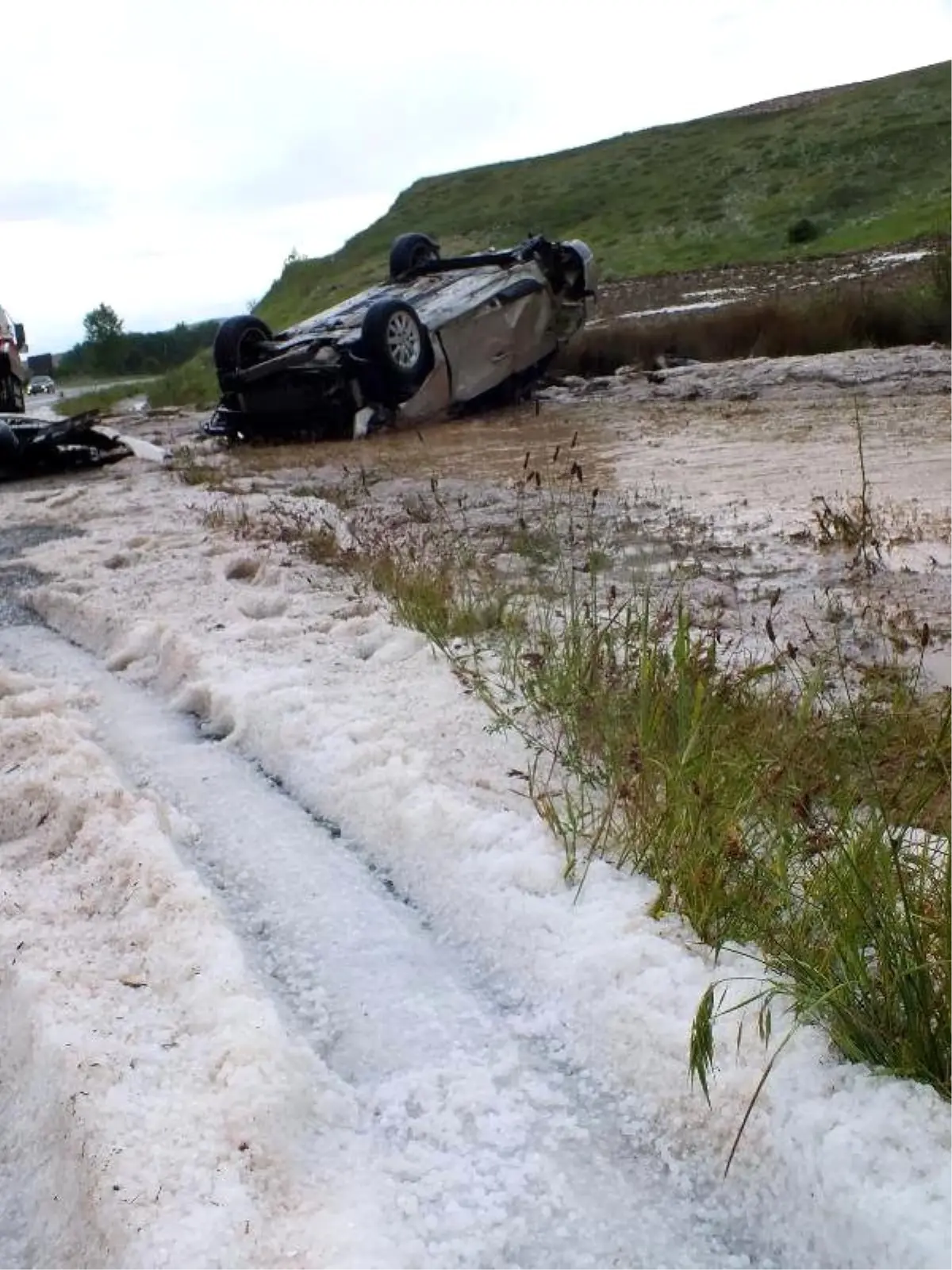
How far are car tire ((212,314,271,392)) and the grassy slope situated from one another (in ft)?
48.1

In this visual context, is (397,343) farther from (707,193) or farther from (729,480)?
(707,193)

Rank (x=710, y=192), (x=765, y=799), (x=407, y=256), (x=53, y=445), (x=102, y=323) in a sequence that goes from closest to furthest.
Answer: (x=765, y=799)
(x=53, y=445)
(x=407, y=256)
(x=710, y=192)
(x=102, y=323)

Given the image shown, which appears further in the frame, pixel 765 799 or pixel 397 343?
pixel 397 343

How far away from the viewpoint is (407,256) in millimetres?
13859

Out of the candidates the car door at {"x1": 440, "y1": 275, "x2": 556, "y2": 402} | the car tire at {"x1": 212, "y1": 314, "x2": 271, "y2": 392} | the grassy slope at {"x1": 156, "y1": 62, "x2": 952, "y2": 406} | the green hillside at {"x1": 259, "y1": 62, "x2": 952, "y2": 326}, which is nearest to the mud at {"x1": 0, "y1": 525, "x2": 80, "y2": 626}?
the car tire at {"x1": 212, "y1": 314, "x2": 271, "y2": 392}

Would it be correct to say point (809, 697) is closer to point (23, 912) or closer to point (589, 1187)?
point (589, 1187)

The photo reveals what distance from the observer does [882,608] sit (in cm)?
465

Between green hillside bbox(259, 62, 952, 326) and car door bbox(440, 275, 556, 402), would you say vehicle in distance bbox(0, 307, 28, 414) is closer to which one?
car door bbox(440, 275, 556, 402)

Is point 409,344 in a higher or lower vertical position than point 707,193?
lower

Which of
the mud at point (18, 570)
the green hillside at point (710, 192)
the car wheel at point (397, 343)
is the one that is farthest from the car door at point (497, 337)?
the green hillside at point (710, 192)

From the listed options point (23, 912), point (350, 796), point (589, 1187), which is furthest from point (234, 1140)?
point (350, 796)

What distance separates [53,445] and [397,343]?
Result: 316 cm

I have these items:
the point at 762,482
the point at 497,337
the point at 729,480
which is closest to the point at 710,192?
the point at 497,337

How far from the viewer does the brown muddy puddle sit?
4930 millimetres
